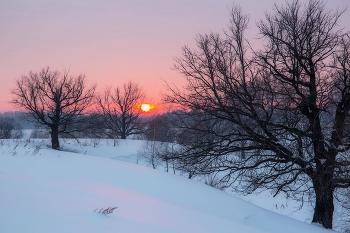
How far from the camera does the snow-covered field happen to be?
3.20 metres

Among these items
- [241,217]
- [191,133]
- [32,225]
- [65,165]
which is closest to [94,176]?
[65,165]

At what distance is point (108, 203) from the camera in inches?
164

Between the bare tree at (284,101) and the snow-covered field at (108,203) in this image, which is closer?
the snow-covered field at (108,203)

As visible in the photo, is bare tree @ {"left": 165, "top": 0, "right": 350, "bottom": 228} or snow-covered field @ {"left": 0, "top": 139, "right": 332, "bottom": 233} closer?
snow-covered field @ {"left": 0, "top": 139, "right": 332, "bottom": 233}

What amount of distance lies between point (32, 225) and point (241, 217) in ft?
12.6

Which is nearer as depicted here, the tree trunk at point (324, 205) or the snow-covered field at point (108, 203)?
the snow-covered field at point (108, 203)

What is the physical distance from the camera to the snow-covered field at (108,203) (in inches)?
126

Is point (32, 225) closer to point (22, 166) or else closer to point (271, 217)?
point (22, 166)

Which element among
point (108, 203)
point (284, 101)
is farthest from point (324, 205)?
point (108, 203)

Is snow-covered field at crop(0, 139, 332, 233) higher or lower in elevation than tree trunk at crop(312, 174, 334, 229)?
higher

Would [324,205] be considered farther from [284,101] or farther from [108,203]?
[108,203]

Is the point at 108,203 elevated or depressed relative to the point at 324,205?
elevated

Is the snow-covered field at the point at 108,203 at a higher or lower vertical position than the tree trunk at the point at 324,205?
higher

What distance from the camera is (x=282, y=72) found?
988 centimetres
